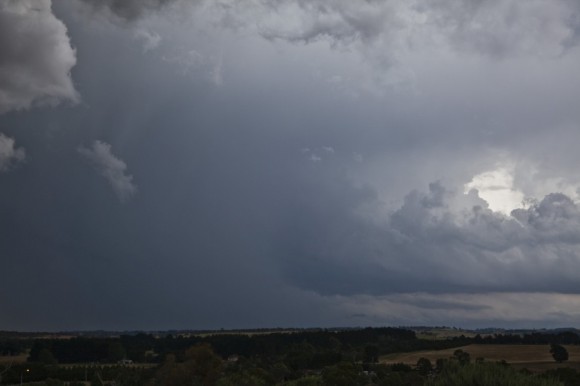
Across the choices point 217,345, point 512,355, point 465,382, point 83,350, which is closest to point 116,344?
point 83,350

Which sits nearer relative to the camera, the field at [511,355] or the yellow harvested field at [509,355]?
the field at [511,355]

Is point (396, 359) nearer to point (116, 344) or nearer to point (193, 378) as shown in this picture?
point (116, 344)

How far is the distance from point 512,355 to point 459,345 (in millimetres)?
30641

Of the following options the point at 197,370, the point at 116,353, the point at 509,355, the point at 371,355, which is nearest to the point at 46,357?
the point at 116,353

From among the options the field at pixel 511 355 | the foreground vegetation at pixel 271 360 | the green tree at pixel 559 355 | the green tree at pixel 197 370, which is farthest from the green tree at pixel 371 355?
the green tree at pixel 197 370

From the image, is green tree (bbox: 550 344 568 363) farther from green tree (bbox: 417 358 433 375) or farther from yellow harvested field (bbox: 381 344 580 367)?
green tree (bbox: 417 358 433 375)

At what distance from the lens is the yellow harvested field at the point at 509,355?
120 m

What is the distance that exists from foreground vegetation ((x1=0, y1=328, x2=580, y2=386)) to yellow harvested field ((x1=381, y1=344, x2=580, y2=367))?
214mm

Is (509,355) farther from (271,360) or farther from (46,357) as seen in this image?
(46,357)

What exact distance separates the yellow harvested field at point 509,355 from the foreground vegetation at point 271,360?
0.21 meters

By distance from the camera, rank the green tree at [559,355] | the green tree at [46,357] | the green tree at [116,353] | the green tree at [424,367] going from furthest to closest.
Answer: the green tree at [116,353]
the green tree at [46,357]
the green tree at [559,355]
the green tree at [424,367]

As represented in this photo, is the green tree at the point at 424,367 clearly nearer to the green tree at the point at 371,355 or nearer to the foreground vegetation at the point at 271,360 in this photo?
the foreground vegetation at the point at 271,360

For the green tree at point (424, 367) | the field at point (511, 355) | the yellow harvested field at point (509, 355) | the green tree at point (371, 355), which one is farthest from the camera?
the green tree at point (371, 355)

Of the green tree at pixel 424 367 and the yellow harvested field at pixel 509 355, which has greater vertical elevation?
the yellow harvested field at pixel 509 355
